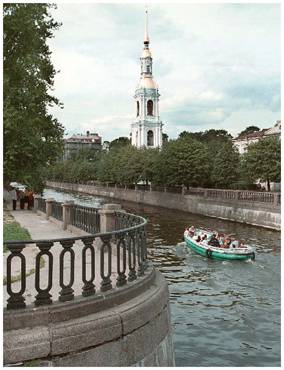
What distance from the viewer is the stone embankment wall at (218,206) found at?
3875cm

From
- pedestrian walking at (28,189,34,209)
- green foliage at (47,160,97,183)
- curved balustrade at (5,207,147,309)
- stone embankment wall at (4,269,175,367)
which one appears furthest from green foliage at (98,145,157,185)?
stone embankment wall at (4,269,175,367)

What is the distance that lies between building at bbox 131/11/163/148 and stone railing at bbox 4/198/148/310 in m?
90.8

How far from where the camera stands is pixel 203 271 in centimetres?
2266

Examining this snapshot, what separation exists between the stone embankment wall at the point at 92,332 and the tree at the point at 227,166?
51.8m

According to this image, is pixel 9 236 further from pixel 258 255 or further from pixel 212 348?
pixel 258 255

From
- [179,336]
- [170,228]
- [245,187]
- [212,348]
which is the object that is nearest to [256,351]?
[212,348]

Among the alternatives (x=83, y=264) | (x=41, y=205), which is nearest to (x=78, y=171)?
(x=41, y=205)

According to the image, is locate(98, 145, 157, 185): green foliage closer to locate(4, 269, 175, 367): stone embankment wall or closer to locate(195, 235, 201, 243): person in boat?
locate(195, 235, 201, 243): person in boat

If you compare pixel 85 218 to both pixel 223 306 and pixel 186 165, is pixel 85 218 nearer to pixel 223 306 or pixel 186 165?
pixel 223 306

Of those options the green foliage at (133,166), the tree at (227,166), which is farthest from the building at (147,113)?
the tree at (227,166)

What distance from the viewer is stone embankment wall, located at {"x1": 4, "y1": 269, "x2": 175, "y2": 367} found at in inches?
211

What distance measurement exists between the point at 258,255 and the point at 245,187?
109 ft

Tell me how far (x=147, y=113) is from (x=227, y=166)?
5163 cm

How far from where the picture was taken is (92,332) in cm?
577
